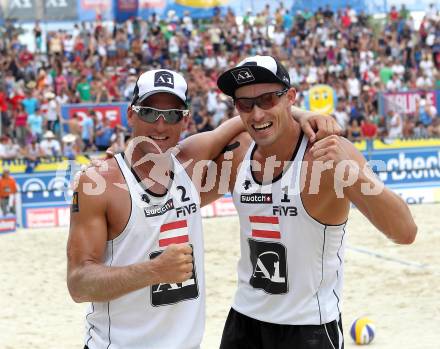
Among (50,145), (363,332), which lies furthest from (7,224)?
(363,332)

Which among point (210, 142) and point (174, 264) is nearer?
point (174, 264)

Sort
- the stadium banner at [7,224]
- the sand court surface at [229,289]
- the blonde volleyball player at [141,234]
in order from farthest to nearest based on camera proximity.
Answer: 1. the stadium banner at [7,224]
2. the sand court surface at [229,289]
3. the blonde volleyball player at [141,234]

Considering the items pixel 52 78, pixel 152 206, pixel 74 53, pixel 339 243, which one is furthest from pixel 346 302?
pixel 74 53

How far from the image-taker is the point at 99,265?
128 inches

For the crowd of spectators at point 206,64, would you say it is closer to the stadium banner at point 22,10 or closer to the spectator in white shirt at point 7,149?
the spectator in white shirt at point 7,149

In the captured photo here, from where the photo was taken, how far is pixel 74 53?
20.5m

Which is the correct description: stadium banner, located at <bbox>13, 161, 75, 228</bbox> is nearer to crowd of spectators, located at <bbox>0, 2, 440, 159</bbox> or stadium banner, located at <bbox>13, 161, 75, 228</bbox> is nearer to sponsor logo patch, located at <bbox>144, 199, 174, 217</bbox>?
crowd of spectators, located at <bbox>0, 2, 440, 159</bbox>

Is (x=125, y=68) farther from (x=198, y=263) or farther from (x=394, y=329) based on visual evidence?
(x=198, y=263)

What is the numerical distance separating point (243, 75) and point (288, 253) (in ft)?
2.72

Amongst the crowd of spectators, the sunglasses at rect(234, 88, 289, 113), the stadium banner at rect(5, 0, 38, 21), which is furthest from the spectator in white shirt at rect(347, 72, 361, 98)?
the sunglasses at rect(234, 88, 289, 113)

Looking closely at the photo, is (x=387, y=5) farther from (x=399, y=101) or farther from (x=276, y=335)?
(x=276, y=335)

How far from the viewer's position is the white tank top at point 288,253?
378cm

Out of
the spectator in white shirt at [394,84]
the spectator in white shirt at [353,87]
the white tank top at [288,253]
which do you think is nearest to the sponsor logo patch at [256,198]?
the white tank top at [288,253]

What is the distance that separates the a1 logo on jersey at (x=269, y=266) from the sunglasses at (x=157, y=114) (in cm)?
73
